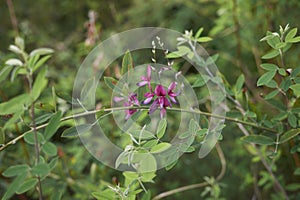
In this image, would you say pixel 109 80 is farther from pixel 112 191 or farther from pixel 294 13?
pixel 294 13

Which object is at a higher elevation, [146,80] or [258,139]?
[146,80]

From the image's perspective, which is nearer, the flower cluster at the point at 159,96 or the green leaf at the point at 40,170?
the green leaf at the point at 40,170

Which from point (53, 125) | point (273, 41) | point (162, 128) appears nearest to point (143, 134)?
point (162, 128)

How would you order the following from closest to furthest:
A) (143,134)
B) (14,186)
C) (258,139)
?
(14,186)
(143,134)
(258,139)

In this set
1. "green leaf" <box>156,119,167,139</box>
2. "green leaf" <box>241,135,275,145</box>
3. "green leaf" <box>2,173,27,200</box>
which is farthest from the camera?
"green leaf" <box>241,135,275,145</box>

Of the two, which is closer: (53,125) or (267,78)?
(53,125)

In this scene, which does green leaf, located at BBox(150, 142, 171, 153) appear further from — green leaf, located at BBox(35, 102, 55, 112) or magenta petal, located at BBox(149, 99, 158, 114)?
green leaf, located at BBox(35, 102, 55, 112)

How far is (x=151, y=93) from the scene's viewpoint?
2.14 ft

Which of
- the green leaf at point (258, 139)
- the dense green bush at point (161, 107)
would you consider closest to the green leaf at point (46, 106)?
the dense green bush at point (161, 107)


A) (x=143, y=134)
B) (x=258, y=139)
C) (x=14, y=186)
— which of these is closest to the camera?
(x=14, y=186)

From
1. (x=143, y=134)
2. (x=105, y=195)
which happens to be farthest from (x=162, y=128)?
(x=105, y=195)

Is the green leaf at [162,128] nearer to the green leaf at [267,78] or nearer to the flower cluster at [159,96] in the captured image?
the flower cluster at [159,96]

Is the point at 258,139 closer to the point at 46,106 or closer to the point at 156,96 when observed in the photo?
the point at 156,96

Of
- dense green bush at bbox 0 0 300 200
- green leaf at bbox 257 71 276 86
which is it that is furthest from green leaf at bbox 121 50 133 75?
green leaf at bbox 257 71 276 86
